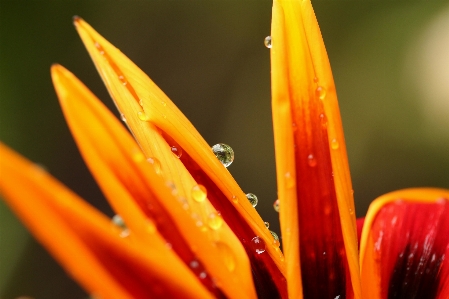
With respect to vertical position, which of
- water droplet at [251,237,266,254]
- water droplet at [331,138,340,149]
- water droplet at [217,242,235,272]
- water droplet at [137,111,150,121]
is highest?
water droplet at [137,111,150,121]

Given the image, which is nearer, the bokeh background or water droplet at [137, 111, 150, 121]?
water droplet at [137, 111, 150, 121]

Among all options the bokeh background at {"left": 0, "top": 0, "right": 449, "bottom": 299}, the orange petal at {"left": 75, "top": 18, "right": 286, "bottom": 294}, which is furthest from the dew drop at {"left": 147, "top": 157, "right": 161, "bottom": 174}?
the bokeh background at {"left": 0, "top": 0, "right": 449, "bottom": 299}

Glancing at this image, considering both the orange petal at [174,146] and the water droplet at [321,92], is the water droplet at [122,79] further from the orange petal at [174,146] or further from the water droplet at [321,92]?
the water droplet at [321,92]

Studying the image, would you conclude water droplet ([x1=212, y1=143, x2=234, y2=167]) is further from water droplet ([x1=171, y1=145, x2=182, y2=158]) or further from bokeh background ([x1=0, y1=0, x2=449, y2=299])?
bokeh background ([x1=0, y1=0, x2=449, y2=299])

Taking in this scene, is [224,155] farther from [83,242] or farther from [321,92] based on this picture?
[83,242]

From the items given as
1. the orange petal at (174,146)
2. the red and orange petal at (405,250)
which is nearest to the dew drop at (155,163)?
the orange petal at (174,146)

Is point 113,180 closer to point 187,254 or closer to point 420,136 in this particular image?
point 187,254

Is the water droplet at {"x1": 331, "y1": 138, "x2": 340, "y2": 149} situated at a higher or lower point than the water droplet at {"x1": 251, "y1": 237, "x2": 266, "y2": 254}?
higher
